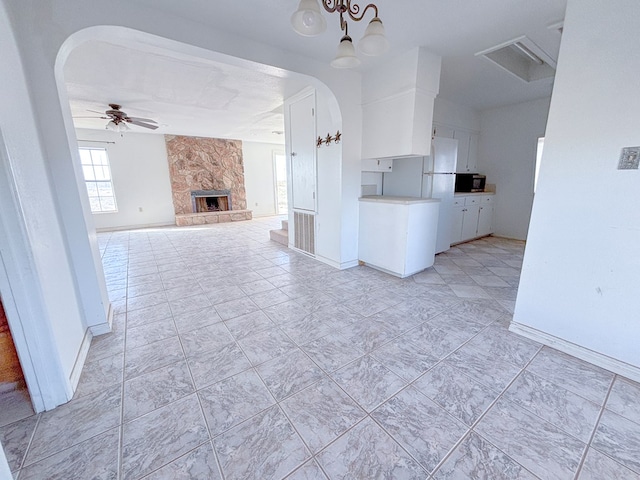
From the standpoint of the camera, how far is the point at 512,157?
15.8ft

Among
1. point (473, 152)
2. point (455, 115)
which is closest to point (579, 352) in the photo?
point (455, 115)

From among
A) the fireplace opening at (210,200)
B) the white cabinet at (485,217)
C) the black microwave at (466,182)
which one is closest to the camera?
the black microwave at (466,182)

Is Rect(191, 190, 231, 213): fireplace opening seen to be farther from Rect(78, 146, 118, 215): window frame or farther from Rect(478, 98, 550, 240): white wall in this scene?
Rect(478, 98, 550, 240): white wall

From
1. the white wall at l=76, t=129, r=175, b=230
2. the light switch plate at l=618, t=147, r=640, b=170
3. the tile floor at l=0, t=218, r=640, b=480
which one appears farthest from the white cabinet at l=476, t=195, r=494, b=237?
the white wall at l=76, t=129, r=175, b=230

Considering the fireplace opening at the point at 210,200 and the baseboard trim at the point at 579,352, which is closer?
the baseboard trim at the point at 579,352

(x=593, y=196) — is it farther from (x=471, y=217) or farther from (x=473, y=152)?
(x=473, y=152)

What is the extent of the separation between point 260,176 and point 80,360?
290 inches

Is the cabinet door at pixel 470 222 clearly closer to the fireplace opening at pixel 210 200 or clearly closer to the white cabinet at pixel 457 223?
the white cabinet at pixel 457 223

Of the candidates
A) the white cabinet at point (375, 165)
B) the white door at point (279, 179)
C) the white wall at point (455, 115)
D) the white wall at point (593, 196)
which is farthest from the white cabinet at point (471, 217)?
the white door at point (279, 179)

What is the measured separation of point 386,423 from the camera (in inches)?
50.1

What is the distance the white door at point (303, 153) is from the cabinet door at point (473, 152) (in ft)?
11.2

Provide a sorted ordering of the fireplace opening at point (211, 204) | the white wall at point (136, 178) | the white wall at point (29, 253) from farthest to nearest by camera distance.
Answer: the fireplace opening at point (211, 204)
the white wall at point (136, 178)
the white wall at point (29, 253)

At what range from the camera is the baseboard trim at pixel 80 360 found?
151cm

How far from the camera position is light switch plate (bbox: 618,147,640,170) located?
1432 millimetres
